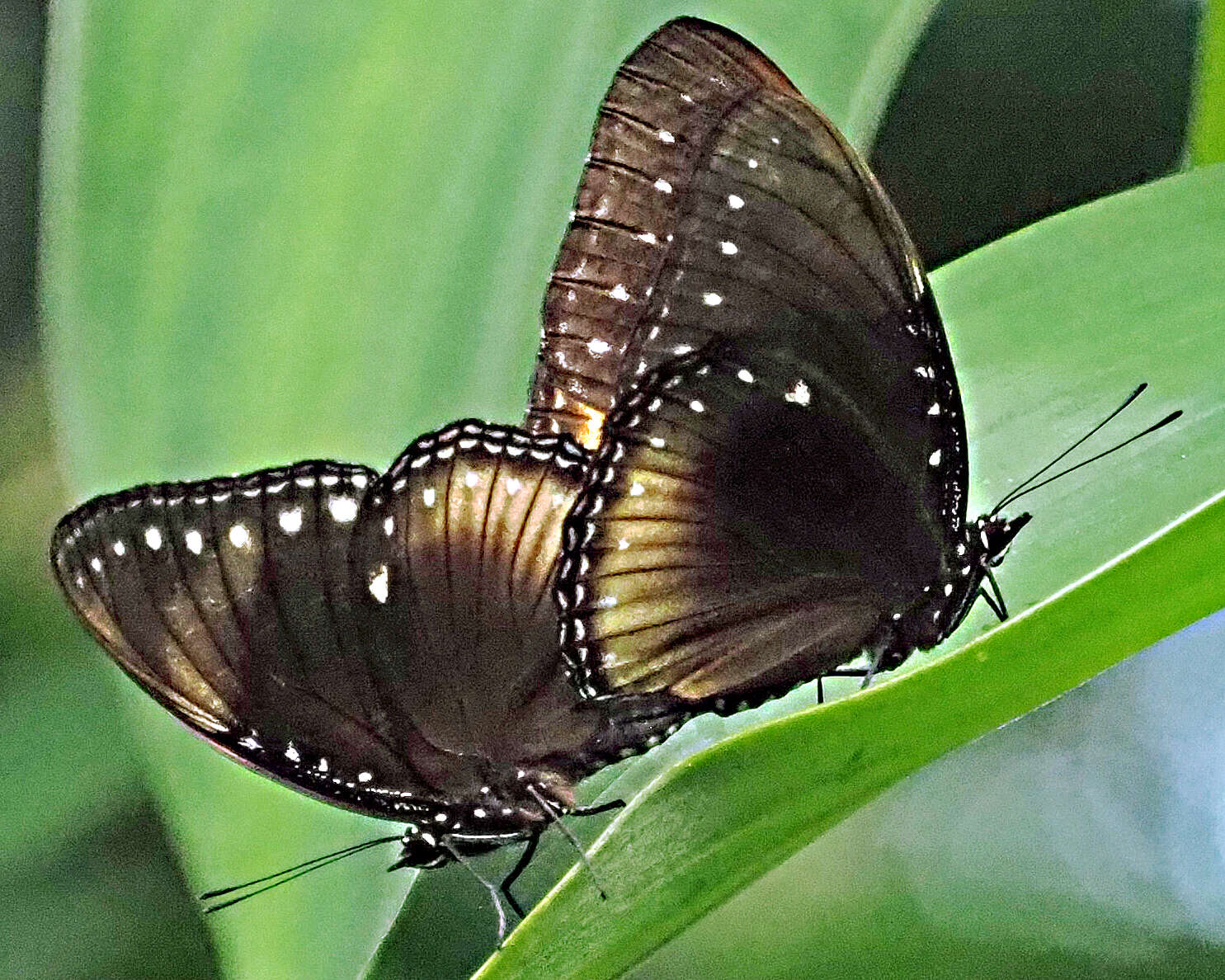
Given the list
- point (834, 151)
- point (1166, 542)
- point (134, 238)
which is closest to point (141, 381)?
point (134, 238)

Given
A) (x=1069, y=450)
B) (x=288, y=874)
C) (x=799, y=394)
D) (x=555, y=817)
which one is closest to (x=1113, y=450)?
(x=1069, y=450)

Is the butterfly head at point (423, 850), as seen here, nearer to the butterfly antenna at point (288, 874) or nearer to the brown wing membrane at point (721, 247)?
the butterfly antenna at point (288, 874)

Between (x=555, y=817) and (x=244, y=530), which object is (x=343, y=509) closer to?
(x=244, y=530)

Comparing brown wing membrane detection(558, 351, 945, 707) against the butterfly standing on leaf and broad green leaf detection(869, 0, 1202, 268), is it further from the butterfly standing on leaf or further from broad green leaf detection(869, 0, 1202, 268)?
broad green leaf detection(869, 0, 1202, 268)

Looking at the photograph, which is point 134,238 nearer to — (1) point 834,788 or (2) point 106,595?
(2) point 106,595

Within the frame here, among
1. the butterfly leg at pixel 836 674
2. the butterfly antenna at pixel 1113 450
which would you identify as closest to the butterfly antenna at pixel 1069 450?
the butterfly antenna at pixel 1113 450

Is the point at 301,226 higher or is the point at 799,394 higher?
the point at 301,226

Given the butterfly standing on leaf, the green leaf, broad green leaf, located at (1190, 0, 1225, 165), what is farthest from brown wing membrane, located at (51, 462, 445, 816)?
broad green leaf, located at (1190, 0, 1225, 165)
